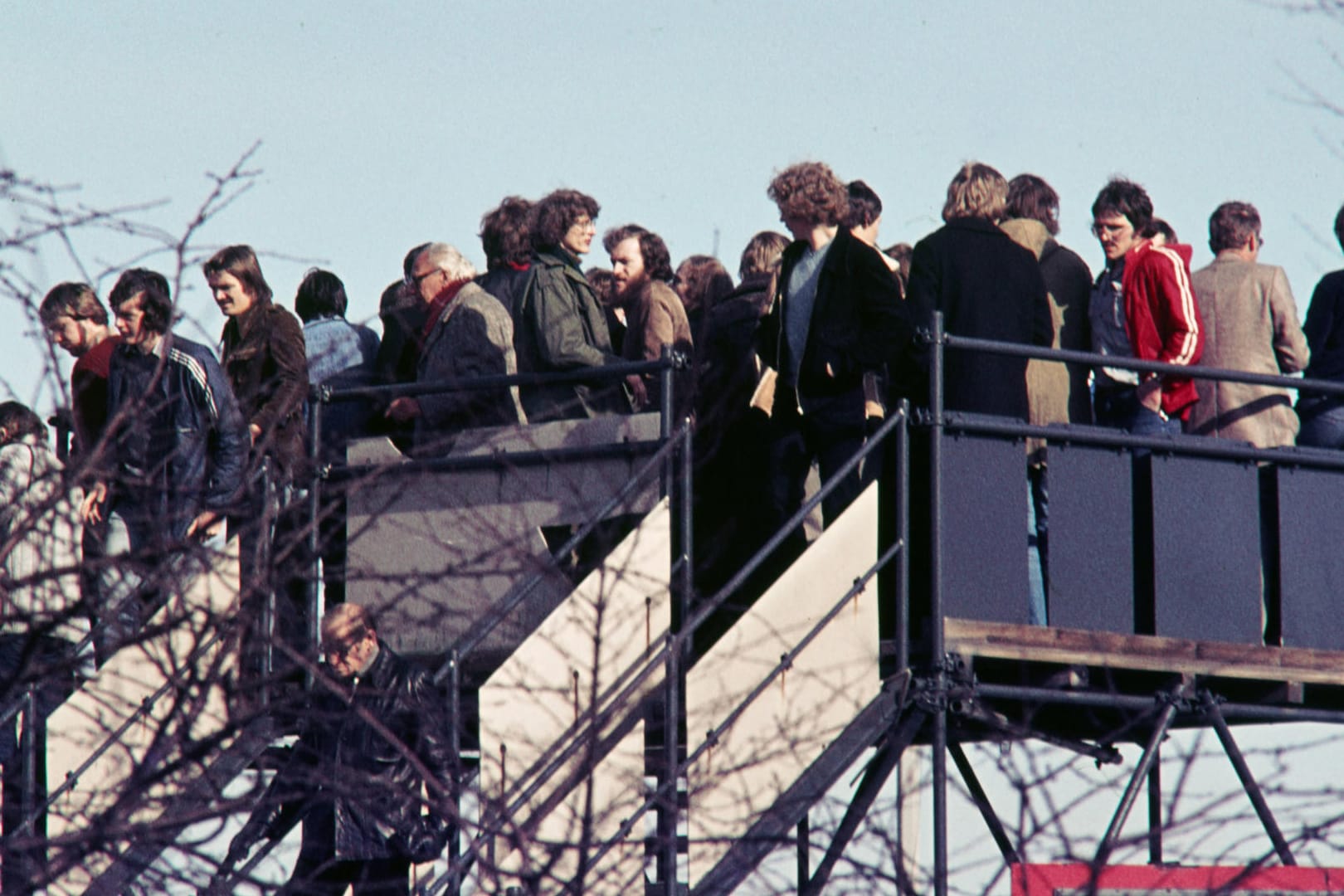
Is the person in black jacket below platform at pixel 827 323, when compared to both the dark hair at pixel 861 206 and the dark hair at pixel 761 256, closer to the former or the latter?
the dark hair at pixel 861 206

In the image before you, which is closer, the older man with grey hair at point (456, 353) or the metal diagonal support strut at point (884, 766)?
the metal diagonal support strut at point (884, 766)

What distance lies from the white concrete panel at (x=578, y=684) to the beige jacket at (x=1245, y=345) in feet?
7.89

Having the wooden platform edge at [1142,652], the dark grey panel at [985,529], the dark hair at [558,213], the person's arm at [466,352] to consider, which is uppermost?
the dark hair at [558,213]

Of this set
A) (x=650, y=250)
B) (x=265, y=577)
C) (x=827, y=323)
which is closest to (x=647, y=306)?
(x=650, y=250)

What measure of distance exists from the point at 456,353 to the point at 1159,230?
2.94m

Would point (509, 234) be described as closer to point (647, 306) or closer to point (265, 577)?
point (647, 306)

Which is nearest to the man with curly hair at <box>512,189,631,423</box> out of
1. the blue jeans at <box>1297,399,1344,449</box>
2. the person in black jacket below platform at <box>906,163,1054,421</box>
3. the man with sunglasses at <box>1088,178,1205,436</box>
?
the person in black jacket below platform at <box>906,163,1054,421</box>

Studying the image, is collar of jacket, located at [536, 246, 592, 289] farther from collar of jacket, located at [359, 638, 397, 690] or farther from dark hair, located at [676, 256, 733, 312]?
collar of jacket, located at [359, 638, 397, 690]

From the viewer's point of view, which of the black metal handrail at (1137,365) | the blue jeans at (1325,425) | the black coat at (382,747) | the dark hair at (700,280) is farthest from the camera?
the dark hair at (700,280)

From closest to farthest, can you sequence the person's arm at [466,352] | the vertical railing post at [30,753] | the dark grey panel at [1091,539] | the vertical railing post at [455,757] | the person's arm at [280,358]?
1. the vertical railing post at [455,757]
2. the person's arm at [280,358]
3. the dark grey panel at [1091,539]
4. the vertical railing post at [30,753]
5. the person's arm at [466,352]

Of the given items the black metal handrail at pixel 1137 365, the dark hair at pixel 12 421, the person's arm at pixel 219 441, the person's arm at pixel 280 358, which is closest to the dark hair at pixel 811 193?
the black metal handrail at pixel 1137 365

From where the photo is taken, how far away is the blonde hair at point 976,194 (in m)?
9.60

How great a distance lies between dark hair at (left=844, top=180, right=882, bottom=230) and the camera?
32.4 ft

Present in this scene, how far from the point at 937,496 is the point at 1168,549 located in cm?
120
